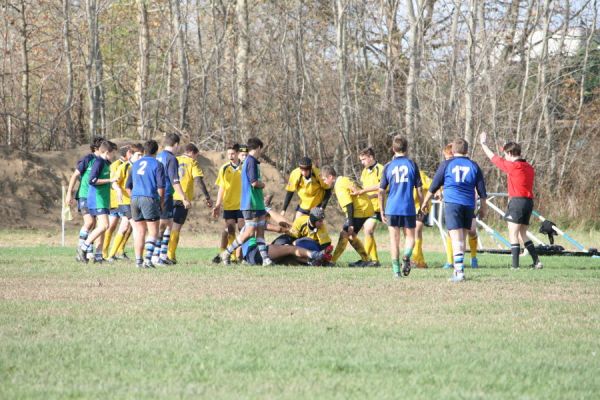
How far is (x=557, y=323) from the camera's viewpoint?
29.9 feet

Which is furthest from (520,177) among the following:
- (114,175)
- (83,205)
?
(83,205)

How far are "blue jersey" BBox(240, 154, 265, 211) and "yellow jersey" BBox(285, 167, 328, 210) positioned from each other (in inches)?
52.4

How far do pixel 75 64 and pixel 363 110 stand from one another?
9.81 m

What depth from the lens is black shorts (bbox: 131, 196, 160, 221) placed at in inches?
576

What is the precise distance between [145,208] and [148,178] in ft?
1.37

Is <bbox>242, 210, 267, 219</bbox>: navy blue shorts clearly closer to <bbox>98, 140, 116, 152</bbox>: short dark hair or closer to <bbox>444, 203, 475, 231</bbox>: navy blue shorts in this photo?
<bbox>98, 140, 116, 152</bbox>: short dark hair

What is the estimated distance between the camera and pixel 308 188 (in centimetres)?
1691

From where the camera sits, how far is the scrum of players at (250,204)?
14641 mm

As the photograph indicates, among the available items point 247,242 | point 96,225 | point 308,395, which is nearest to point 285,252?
point 247,242

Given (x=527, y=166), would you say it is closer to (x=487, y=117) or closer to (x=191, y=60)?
(x=487, y=117)

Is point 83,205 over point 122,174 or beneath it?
beneath

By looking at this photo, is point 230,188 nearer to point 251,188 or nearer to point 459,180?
point 251,188

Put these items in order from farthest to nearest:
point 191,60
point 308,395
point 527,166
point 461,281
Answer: point 191,60 → point 527,166 → point 461,281 → point 308,395

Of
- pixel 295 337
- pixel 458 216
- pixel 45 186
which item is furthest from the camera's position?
pixel 45 186
